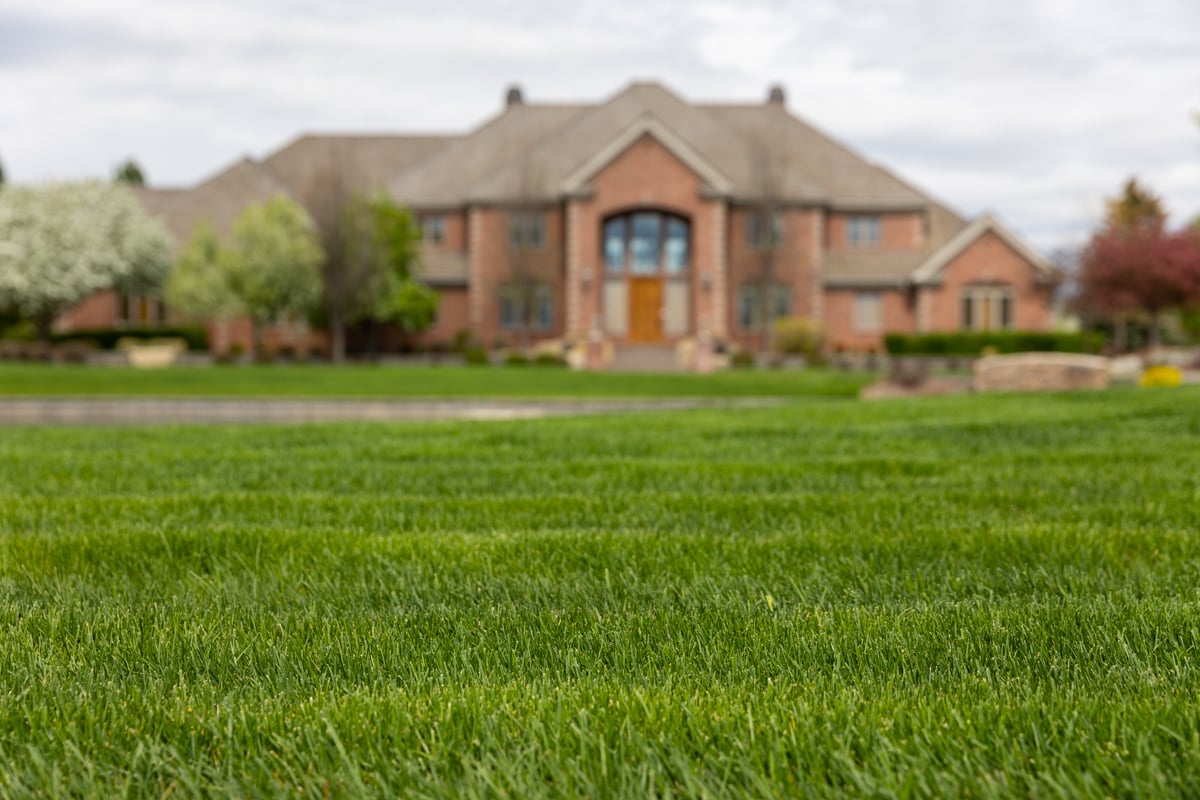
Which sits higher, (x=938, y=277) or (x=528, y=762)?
(x=938, y=277)

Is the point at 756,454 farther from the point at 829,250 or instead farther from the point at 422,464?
the point at 829,250

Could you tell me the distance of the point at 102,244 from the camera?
38.9 m

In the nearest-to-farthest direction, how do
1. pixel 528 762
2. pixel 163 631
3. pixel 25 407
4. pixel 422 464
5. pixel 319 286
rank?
pixel 528 762
pixel 163 631
pixel 422 464
pixel 25 407
pixel 319 286

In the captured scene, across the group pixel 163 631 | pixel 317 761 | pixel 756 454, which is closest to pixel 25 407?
pixel 756 454

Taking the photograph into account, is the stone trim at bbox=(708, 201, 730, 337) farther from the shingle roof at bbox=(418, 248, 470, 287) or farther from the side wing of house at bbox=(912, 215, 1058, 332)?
the shingle roof at bbox=(418, 248, 470, 287)

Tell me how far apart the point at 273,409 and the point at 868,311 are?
29.0m

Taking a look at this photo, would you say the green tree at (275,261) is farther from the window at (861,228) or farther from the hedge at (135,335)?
the window at (861,228)

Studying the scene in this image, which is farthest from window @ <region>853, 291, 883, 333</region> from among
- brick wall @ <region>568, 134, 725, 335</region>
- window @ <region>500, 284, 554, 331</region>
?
window @ <region>500, 284, 554, 331</region>

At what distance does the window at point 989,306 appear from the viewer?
133 ft

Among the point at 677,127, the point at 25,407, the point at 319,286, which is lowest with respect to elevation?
the point at 25,407

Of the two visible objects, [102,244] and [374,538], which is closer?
[374,538]

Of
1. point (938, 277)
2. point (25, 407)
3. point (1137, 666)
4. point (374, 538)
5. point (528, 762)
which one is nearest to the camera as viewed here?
point (528, 762)

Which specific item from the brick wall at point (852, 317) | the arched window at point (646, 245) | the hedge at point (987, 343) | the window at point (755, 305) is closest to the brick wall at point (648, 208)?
the arched window at point (646, 245)

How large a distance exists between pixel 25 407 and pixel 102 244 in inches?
888
